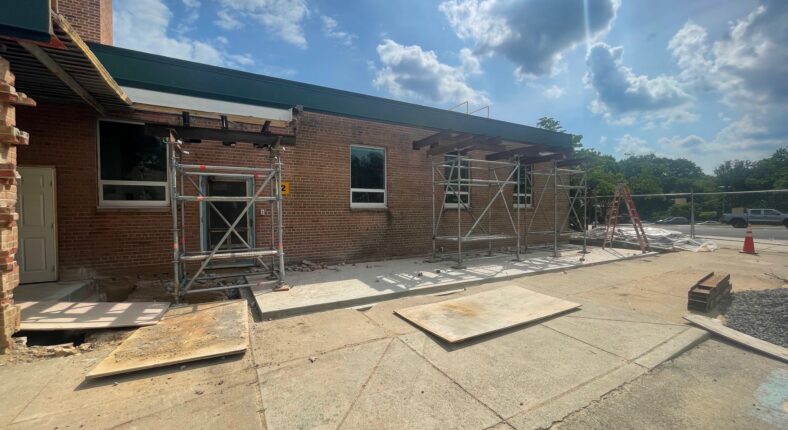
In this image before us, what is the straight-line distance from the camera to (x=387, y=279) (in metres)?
6.85

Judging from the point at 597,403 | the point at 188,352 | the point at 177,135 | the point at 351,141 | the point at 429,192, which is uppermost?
the point at 351,141

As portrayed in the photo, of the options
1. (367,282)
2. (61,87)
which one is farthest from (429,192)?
(61,87)

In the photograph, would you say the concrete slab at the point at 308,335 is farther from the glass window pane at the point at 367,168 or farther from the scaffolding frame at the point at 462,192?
the glass window pane at the point at 367,168

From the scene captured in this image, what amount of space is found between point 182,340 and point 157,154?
4983mm

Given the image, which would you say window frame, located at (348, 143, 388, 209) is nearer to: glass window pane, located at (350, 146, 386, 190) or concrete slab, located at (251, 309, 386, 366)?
glass window pane, located at (350, 146, 386, 190)

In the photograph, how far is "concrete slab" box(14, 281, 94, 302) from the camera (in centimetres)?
509

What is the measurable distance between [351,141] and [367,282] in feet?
13.7

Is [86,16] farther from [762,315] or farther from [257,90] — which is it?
[762,315]

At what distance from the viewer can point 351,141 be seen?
29.3 ft

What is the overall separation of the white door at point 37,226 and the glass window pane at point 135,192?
2.63 ft

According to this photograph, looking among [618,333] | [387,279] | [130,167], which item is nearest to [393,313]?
[387,279]

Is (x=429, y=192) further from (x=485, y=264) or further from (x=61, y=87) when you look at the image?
(x=61, y=87)

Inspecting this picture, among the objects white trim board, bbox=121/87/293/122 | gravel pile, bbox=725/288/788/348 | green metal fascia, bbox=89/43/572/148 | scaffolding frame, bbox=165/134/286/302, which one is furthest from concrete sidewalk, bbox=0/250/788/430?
green metal fascia, bbox=89/43/572/148

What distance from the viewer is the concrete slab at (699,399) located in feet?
8.51
